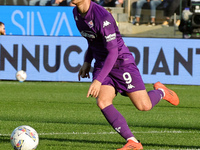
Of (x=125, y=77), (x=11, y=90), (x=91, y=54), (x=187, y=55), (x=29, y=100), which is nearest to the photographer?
(x=125, y=77)

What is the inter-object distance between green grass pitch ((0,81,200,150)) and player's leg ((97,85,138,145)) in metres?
0.35

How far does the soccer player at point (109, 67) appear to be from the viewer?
5.62 m

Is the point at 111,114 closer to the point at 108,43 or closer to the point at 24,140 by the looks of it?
the point at 108,43

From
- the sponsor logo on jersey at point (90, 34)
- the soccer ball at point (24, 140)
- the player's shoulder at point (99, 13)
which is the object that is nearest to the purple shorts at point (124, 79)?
the sponsor logo on jersey at point (90, 34)

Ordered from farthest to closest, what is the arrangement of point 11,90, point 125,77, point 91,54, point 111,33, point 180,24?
point 180,24 < point 11,90 < point 91,54 < point 125,77 < point 111,33

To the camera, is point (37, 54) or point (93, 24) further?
point (37, 54)

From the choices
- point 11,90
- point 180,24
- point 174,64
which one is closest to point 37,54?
point 11,90

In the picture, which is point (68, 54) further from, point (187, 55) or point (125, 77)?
point (125, 77)

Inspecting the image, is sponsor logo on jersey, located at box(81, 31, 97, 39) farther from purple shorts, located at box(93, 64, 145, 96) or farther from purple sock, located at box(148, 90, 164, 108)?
purple sock, located at box(148, 90, 164, 108)

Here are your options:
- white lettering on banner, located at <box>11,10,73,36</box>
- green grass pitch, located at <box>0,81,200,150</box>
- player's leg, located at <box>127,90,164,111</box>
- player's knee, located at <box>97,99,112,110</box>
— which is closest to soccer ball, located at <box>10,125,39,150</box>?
green grass pitch, located at <box>0,81,200,150</box>

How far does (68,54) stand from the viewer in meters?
15.6

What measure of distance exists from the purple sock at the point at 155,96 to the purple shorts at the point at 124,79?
37 cm

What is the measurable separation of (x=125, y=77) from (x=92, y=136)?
134 cm

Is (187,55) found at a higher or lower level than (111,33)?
lower
